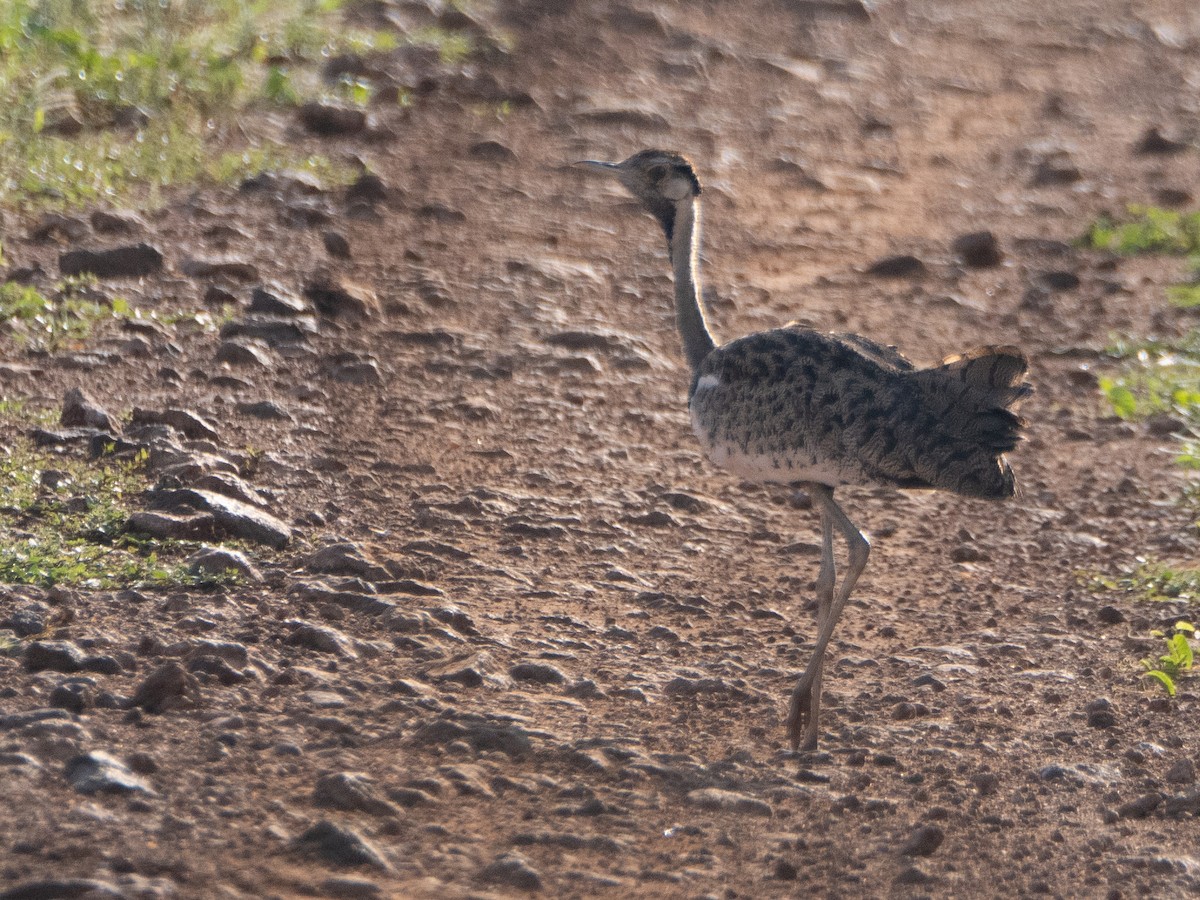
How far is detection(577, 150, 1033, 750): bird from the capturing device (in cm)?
460

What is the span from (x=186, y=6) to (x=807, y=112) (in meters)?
4.15

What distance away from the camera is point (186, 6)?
985cm

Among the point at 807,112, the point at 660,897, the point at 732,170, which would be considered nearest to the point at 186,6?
the point at 732,170

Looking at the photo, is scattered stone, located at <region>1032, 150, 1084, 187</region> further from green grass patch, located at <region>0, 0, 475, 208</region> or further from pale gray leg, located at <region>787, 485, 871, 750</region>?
pale gray leg, located at <region>787, 485, 871, 750</region>

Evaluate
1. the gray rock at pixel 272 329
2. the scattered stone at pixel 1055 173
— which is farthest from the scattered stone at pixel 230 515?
the scattered stone at pixel 1055 173

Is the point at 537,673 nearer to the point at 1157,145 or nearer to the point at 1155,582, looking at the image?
the point at 1155,582

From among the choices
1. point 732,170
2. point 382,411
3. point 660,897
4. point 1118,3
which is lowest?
point 660,897

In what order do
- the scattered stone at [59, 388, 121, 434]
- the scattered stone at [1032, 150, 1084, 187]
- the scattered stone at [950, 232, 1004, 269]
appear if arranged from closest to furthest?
1. the scattered stone at [59, 388, 121, 434]
2. the scattered stone at [950, 232, 1004, 269]
3. the scattered stone at [1032, 150, 1084, 187]

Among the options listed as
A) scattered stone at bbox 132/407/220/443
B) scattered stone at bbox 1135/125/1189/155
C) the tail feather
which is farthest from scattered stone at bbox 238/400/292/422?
scattered stone at bbox 1135/125/1189/155

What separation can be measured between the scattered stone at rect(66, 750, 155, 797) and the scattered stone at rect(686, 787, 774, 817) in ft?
4.31

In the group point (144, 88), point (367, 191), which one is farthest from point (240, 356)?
point (144, 88)

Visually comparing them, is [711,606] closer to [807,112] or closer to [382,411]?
[382,411]

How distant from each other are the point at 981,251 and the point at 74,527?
18.2ft

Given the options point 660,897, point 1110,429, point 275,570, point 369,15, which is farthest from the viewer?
point 369,15
